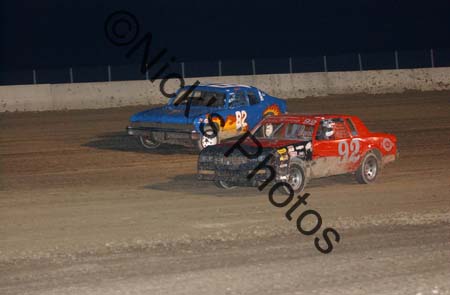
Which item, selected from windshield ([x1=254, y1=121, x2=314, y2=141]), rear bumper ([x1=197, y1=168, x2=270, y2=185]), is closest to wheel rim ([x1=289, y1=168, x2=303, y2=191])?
rear bumper ([x1=197, y1=168, x2=270, y2=185])

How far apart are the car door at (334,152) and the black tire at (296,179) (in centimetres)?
32

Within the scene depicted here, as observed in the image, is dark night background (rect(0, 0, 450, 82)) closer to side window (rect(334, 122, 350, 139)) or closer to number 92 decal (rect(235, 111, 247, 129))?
number 92 decal (rect(235, 111, 247, 129))

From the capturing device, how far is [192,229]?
1133 cm

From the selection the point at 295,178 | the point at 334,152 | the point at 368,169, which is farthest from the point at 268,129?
the point at 368,169

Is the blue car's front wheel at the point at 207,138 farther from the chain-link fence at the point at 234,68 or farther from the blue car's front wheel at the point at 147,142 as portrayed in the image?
the chain-link fence at the point at 234,68

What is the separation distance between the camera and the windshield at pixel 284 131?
1448 centimetres

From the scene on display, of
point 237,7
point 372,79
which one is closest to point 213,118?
point 372,79

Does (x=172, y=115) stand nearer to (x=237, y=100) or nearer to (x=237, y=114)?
(x=237, y=114)

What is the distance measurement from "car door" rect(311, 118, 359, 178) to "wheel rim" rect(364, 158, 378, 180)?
0.31 m

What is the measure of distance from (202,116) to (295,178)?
5.01 metres

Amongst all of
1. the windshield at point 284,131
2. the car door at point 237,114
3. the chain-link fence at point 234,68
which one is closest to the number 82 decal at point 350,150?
the windshield at point 284,131

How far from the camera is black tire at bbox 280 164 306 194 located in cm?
1369

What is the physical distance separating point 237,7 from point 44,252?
50.5 m

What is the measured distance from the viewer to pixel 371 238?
10.6m
